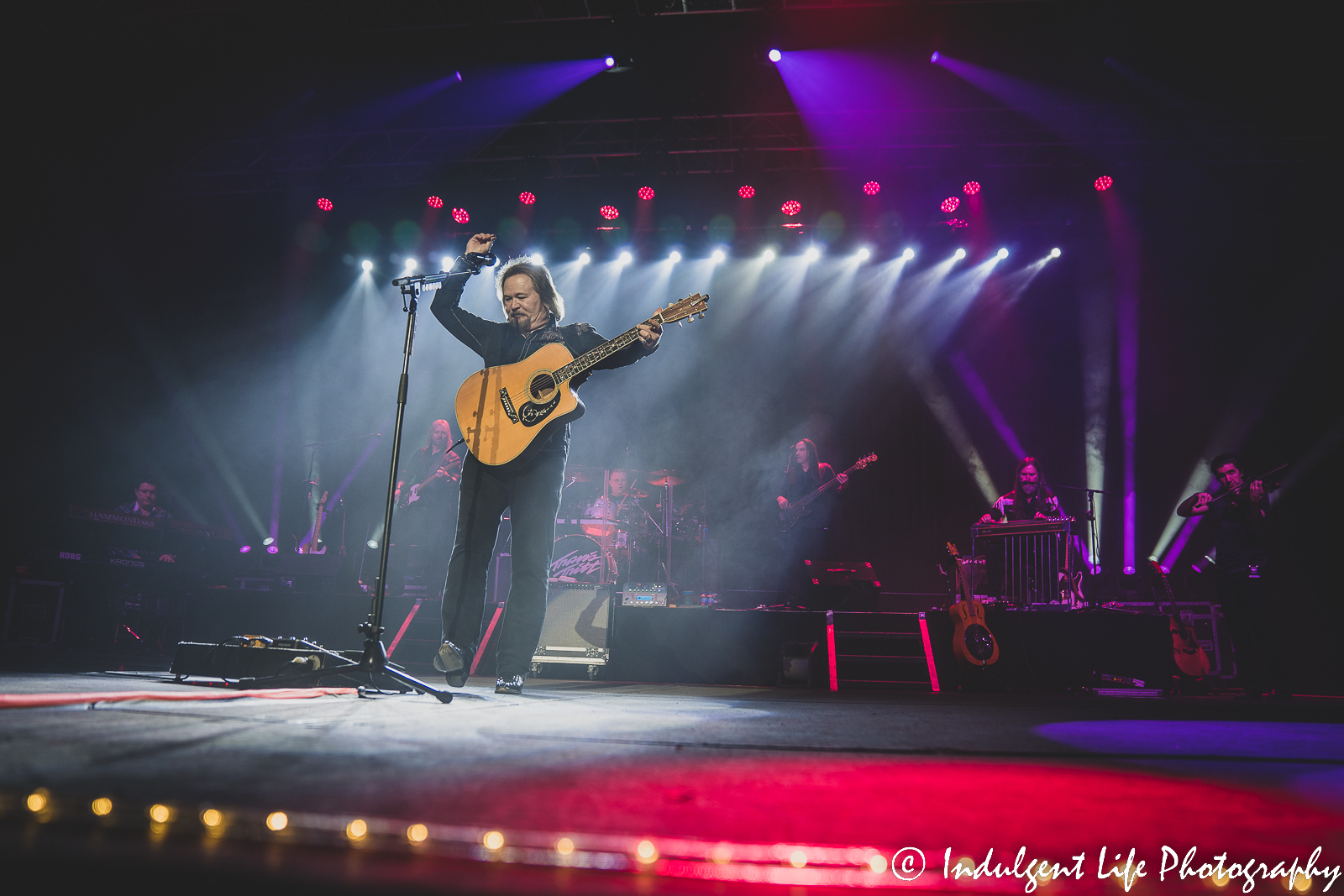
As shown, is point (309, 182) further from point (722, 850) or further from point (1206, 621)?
point (1206, 621)

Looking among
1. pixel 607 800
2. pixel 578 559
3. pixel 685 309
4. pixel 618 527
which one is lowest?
pixel 607 800

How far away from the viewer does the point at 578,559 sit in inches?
306

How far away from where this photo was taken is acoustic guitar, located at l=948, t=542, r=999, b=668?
597 centimetres

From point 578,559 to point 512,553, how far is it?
4406 mm

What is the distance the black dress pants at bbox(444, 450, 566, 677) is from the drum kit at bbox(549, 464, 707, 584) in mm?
4110

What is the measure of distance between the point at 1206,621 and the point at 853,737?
24.3 ft

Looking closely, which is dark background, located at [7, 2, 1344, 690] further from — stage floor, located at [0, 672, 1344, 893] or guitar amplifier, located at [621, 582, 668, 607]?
stage floor, located at [0, 672, 1344, 893]

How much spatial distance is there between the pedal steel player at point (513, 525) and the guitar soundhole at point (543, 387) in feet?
0.49

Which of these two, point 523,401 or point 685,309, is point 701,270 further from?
point 523,401

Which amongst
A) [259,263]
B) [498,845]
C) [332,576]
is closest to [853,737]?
[498,845]

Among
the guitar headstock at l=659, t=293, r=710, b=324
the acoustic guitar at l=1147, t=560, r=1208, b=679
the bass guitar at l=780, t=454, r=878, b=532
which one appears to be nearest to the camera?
the guitar headstock at l=659, t=293, r=710, b=324

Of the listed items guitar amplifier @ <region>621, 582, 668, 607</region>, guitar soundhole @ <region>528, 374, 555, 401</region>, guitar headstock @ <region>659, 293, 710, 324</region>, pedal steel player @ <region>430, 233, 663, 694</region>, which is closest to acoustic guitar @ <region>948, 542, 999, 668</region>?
guitar amplifier @ <region>621, 582, 668, 607</region>

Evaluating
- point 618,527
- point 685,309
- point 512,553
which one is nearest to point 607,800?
point 512,553

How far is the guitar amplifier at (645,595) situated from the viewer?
6301mm
